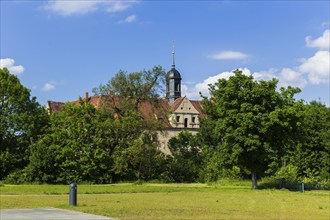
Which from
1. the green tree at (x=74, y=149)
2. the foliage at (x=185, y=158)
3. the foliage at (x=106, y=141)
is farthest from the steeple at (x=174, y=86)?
the green tree at (x=74, y=149)

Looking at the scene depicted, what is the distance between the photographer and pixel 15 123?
54.4m

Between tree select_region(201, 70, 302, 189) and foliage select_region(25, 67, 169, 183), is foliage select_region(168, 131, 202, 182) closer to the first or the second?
foliage select_region(25, 67, 169, 183)

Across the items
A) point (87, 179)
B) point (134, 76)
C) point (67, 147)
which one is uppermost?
point (134, 76)

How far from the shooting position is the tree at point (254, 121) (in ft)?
129

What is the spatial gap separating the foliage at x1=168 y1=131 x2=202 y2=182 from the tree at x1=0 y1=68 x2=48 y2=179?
19029 millimetres

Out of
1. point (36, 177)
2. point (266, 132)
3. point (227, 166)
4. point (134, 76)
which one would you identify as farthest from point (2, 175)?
point (266, 132)

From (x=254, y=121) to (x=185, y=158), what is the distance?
2870 centimetres

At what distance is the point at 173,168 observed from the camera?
6250 centimetres

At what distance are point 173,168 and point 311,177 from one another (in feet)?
60.3

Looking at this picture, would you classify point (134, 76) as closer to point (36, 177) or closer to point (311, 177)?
point (36, 177)

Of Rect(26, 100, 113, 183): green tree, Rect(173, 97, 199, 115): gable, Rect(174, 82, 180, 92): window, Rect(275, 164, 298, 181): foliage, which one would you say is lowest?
Rect(275, 164, 298, 181): foliage

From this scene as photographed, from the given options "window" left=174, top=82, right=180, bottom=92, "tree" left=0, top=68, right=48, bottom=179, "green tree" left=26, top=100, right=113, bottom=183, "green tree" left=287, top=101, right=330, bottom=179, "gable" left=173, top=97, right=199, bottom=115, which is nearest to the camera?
"green tree" left=26, top=100, right=113, bottom=183

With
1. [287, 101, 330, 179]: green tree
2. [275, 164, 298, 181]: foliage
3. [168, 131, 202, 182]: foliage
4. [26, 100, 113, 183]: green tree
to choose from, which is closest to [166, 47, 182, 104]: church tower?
[168, 131, 202, 182]: foliage

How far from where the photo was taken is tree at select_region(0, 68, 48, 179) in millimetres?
53812
